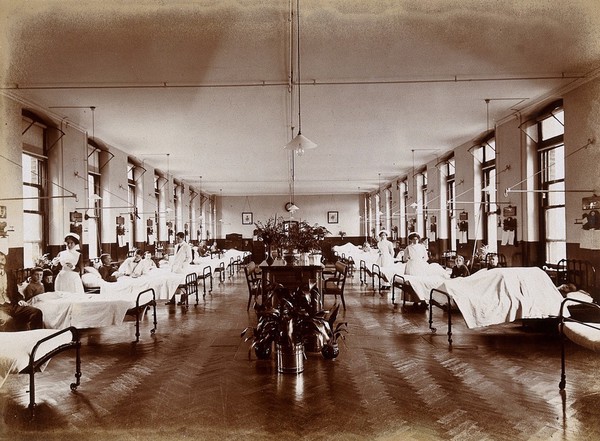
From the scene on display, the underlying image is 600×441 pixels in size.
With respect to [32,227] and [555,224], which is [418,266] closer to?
[555,224]

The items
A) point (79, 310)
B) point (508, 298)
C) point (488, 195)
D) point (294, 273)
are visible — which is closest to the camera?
point (79, 310)

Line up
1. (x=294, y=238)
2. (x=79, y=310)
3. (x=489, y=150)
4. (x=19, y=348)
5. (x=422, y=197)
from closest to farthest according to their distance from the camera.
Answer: (x=19, y=348), (x=79, y=310), (x=294, y=238), (x=489, y=150), (x=422, y=197)

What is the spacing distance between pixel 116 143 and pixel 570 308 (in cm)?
939

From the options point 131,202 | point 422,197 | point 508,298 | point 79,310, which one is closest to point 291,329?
point 79,310

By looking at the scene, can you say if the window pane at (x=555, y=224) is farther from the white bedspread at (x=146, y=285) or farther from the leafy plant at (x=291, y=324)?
the white bedspread at (x=146, y=285)

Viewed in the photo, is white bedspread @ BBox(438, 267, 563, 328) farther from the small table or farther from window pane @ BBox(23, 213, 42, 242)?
window pane @ BBox(23, 213, 42, 242)

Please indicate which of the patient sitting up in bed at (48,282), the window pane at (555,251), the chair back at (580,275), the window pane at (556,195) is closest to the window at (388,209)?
the window pane at (555,251)

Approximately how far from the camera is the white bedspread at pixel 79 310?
541cm

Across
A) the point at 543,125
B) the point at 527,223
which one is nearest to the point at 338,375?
the point at 527,223

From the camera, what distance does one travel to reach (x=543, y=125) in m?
8.40

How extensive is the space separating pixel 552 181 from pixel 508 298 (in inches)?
A: 137

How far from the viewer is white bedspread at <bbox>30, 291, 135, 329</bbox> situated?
5406 millimetres

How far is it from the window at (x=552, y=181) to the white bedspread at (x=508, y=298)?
2.50 m

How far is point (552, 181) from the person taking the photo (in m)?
8.12
